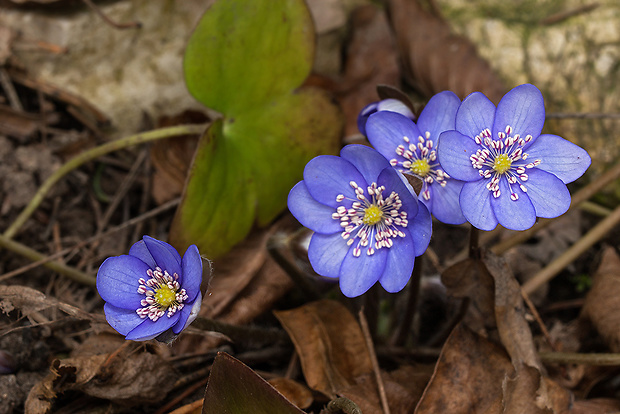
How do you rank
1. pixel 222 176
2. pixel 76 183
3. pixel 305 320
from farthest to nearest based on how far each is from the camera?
pixel 76 183, pixel 222 176, pixel 305 320

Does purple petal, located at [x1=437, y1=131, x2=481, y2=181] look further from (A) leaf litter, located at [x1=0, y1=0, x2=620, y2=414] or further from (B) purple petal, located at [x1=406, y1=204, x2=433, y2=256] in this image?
(A) leaf litter, located at [x1=0, y1=0, x2=620, y2=414]

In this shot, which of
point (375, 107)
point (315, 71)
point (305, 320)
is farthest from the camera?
point (315, 71)

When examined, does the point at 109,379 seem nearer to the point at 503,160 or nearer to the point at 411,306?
the point at 411,306

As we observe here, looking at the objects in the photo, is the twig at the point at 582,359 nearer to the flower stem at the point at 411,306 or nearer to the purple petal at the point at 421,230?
the flower stem at the point at 411,306

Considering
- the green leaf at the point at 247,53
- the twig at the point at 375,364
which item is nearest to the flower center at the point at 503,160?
the twig at the point at 375,364

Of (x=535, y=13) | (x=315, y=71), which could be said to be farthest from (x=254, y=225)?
(x=535, y=13)

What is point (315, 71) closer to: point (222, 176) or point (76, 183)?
point (222, 176)
